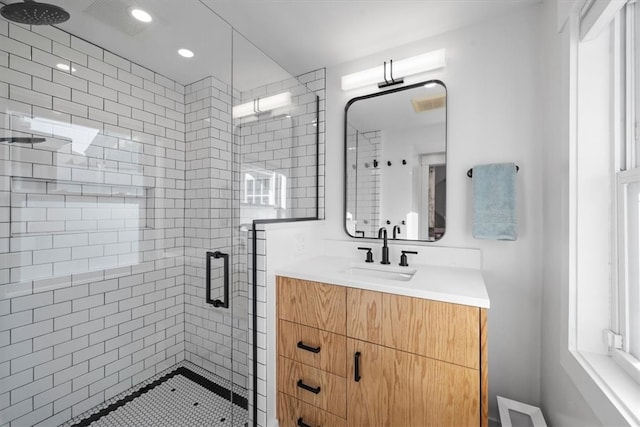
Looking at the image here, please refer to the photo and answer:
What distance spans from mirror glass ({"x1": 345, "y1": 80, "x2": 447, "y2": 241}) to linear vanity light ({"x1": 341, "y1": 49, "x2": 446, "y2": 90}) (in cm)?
8

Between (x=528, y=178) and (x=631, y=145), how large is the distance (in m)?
0.55

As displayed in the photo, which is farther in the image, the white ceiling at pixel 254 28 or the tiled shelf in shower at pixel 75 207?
the white ceiling at pixel 254 28

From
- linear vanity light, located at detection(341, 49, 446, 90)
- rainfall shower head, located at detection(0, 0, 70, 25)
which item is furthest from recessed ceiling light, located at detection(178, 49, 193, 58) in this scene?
linear vanity light, located at detection(341, 49, 446, 90)

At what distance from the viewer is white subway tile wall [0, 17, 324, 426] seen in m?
1.04

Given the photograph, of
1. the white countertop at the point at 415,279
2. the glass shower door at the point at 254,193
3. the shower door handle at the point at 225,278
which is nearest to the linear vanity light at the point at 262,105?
the glass shower door at the point at 254,193

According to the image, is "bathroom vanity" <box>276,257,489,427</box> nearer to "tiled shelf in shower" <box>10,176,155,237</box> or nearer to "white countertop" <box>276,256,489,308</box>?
"white countertop" <box>276,256,489,308</box>

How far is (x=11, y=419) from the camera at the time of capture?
42.4 inches

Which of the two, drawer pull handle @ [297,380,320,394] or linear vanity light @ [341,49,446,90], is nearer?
drawer pull handle @ [297,380,320,394]

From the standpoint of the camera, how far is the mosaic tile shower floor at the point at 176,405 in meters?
1.32

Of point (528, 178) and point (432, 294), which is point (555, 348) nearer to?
point (432, 294)

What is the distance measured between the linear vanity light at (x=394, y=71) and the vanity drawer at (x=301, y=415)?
2.01 m

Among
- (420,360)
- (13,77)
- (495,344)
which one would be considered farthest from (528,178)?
(13,77)

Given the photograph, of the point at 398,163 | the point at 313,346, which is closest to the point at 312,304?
the point at 313,346

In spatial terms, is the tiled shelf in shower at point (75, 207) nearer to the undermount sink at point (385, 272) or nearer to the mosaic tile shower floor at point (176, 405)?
the mosaic tile shower floor at point (176, 405)
